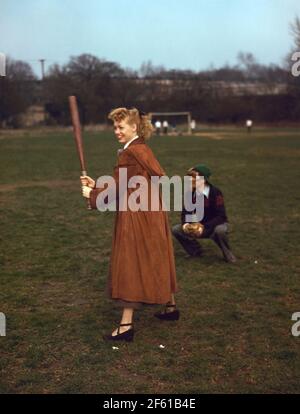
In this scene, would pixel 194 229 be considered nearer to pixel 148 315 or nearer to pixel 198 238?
pixel 198 238

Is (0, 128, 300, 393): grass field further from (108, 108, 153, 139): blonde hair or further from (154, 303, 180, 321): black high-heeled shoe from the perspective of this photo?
(108, 108, 153, 139): blonde hair

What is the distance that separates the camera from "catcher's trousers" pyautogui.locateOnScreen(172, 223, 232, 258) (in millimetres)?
6863

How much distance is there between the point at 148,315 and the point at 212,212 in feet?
6.75

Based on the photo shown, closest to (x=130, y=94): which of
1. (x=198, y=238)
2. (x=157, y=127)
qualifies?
(x=157, y=127)

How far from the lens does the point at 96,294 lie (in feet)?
19.6

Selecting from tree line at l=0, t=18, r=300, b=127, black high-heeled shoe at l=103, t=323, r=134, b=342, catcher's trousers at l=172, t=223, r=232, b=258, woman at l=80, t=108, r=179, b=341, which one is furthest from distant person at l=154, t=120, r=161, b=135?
black high-heeled shoe at l=103, t=323, r=134, b=342

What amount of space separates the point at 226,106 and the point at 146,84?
11735 mm

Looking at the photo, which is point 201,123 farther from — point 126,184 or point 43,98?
point 126,184

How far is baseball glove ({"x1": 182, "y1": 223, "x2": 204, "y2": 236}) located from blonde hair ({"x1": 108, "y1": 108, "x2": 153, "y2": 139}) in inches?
94.2

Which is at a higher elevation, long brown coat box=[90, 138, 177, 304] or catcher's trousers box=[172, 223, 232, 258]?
long brown coat box=[90, 138, 177, 304]

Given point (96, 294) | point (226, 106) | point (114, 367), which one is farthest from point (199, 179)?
point (226, 106)

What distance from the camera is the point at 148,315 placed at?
5297 mm

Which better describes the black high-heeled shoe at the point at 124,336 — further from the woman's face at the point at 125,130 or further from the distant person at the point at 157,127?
the distant person at the point at 157,127
